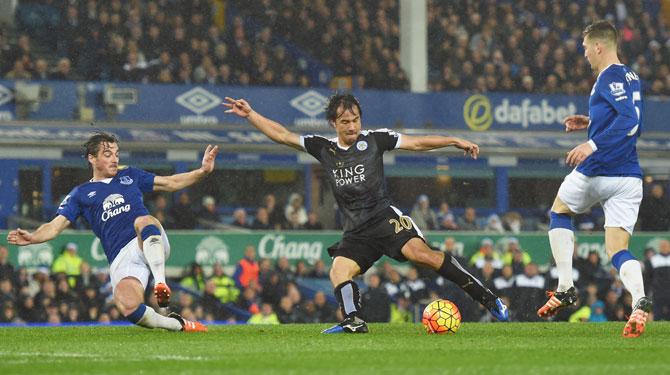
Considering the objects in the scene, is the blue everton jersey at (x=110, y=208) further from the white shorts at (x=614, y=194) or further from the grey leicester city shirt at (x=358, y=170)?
the white shorts at (x=614, y=194)

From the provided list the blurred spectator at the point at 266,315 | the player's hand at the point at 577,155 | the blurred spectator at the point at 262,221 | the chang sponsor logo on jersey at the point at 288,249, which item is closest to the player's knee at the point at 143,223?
the player's hand at the point at 577,155

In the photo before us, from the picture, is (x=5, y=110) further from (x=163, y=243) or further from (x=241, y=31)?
(x=163, y=243)

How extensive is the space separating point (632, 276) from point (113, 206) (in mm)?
4313

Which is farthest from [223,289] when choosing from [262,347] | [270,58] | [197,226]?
[262,347]

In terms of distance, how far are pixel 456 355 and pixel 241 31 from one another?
17.7m

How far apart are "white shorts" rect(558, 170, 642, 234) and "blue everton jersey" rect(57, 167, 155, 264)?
3.69 meters

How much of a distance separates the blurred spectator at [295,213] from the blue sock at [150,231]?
11.3 m

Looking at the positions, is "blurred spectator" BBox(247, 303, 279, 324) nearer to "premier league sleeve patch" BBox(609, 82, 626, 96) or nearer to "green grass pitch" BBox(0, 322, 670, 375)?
"green grass pitch" BBox(0, 322, 670, 375)

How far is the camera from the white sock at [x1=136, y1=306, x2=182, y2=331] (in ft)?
36.7

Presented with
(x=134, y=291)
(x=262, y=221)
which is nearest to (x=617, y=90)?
(x=134, y=291)

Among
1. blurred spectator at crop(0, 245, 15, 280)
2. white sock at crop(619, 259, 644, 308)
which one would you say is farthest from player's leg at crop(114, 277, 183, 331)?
blurred spectator at crop(0, 245, 15, 280)

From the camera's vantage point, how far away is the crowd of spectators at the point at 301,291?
1925 centimetres

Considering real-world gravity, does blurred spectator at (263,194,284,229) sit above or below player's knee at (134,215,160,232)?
above

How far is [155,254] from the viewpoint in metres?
11.0
